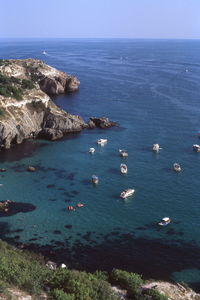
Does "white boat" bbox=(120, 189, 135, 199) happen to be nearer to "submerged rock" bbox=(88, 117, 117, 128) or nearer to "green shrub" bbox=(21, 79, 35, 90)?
"submerged rock" bbox=(88, 117, 117, 128)

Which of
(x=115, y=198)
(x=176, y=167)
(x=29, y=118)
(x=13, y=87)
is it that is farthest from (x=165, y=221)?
(x=13, y=87)

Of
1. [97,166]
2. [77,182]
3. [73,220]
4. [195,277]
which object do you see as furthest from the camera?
[97,166]

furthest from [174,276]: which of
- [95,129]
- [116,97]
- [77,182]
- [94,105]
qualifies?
[116,97]

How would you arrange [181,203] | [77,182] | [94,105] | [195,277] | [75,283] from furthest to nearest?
[94,105], [77,182], [181,203], [195,277], [75,283]

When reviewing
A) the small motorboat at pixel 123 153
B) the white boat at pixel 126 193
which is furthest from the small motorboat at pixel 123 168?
the white boat at pixel 126 193

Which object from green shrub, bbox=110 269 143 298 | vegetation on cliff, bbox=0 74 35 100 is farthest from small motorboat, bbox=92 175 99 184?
vegetation on cliff, bbox=0 74 35 100

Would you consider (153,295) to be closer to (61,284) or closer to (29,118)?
(61,284)

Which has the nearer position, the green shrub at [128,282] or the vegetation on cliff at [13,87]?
Answer: the green shrub at [128,282]

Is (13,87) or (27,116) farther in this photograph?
(13,87)

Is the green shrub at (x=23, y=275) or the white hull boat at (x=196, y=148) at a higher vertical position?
the green shrub at (x=23, y=275)

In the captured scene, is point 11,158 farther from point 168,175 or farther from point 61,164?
point 168,175

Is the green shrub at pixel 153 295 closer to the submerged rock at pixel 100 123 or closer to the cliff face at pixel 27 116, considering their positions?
the cliff face at pixel 27 116
